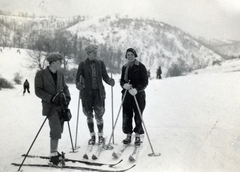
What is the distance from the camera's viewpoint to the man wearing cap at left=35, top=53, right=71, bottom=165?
8.81 ft

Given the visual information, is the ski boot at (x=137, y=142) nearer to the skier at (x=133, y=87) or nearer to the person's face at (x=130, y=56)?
the skier at (x=133, y=87)

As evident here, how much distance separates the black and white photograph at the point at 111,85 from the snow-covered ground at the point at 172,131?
2 cm

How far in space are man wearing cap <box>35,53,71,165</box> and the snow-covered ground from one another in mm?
459

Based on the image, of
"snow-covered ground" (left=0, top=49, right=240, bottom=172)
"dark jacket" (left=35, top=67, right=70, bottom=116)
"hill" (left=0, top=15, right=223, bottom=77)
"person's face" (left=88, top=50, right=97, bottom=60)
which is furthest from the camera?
"hill" (left=0, top=15, right=223, bottom=77)

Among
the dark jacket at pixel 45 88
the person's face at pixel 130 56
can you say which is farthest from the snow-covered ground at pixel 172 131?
the person's face at pixel 130 56

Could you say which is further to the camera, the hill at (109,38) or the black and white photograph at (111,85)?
the hill at (109,38)

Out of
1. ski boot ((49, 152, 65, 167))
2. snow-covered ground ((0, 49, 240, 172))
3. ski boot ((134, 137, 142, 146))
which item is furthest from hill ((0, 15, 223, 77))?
ski boot ((49, 152, 65, 167))

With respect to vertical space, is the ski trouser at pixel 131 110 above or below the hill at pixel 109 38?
below

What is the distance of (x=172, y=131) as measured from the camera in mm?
4164

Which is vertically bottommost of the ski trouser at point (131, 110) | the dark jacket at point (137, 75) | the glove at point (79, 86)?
the ski trouser at point (131, 110)

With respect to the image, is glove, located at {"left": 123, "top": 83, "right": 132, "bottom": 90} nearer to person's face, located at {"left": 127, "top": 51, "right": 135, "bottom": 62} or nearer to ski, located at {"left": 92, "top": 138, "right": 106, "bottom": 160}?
person's face, located at {"left": 127, "top": 51, "right": 135, "bottom": 62}

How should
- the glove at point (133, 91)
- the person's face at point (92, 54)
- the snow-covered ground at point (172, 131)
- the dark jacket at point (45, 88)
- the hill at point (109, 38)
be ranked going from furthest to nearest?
1. the hill at point (109, 38)
2. the person's face at point (92, 54)
3. the glove at point (133, 91)
4. the snow-covered ground at point (172, 131)
5. the dark jacket at point (45, 88)

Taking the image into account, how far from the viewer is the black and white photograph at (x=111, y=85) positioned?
285 cm

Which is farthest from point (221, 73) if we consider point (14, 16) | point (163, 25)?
point (14, 16)
